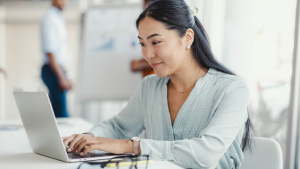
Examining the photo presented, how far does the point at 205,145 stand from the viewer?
1089mm

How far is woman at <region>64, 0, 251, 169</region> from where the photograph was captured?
3.59 feet

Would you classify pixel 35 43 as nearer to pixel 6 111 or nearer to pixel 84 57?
pixel 6 111

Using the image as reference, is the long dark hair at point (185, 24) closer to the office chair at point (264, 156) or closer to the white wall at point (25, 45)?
the office chair at point (264, 156)

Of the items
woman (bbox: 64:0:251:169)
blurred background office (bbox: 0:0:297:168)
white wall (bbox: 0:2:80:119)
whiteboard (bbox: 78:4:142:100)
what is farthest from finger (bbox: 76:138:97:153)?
white wall (bbox: 0:2:80:119)

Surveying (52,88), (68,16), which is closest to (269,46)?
(52,88)

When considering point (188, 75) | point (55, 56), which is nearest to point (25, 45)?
point (55, 56)

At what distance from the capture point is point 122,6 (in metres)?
3.19

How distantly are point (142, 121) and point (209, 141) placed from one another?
524 millimetres

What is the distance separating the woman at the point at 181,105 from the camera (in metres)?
1.09

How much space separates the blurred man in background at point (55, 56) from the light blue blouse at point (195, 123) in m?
2.16

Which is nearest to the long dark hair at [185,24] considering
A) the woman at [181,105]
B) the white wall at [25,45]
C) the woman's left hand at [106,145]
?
the woman at [181,105]

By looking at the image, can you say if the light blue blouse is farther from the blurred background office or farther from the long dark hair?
the blurred background office

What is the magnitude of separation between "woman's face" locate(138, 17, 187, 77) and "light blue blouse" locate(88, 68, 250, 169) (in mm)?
130

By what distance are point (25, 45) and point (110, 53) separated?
362cm
